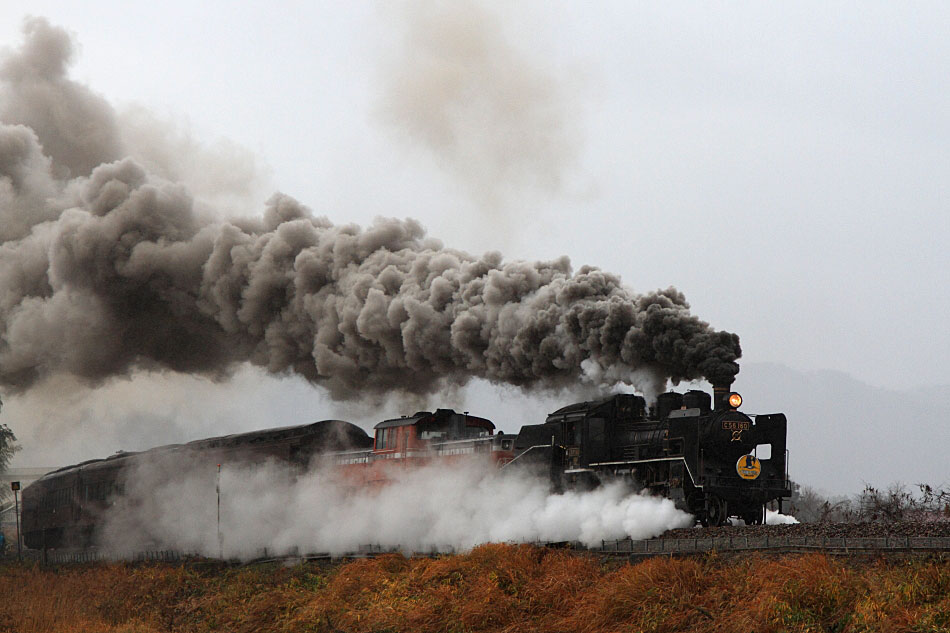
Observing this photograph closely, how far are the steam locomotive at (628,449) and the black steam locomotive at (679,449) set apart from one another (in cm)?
2

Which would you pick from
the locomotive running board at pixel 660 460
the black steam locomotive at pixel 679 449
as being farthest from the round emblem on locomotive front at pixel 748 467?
the locomotive running board at pixel 660 460

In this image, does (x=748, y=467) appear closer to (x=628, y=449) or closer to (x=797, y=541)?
(x=628, y=449)

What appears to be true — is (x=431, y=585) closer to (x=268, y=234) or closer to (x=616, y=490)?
(x=616, y=490)

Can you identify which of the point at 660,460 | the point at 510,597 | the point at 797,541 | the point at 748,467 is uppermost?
the point at 660,460

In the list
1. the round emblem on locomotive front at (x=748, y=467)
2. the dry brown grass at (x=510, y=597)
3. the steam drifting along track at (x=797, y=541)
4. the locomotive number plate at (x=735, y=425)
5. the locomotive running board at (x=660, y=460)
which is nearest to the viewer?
the dry brown grass at (x=510, y=597)

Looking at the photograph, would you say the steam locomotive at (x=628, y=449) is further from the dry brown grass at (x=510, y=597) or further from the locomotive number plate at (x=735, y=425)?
the dry brown grass at (x=510, y=597)

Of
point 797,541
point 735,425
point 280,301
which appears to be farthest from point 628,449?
point 280,301

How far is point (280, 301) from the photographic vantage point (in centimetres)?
3550

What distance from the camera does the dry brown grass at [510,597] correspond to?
1295 centimetres

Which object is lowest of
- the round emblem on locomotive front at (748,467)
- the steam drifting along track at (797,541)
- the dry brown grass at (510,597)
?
the dry brown grass at (510,597)

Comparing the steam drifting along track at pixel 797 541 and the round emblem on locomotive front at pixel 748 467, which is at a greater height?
the round emblem on locomotive front at pixel 748 467

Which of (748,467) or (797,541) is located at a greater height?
(748,467)

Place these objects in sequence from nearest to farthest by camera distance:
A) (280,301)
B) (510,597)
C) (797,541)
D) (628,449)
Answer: (797,541) → (510,597) → (628,449) → (280,301)

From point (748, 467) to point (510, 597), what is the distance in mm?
6759
